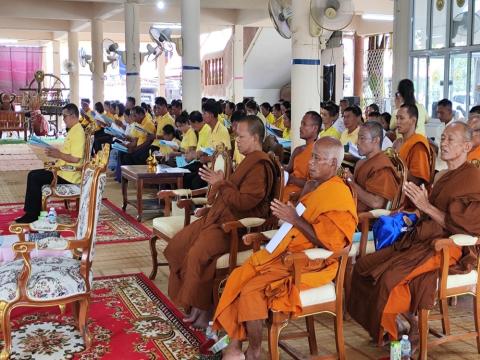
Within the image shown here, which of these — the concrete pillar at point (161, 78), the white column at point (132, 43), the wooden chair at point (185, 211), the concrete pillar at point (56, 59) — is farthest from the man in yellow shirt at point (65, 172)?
the concrete pillar at point (161, 78)

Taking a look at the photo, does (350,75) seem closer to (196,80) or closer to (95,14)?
(95,14)

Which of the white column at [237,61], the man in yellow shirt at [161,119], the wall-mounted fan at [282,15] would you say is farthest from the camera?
the white column at [237,61]

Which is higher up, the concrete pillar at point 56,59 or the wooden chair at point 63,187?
the concrete pillar at point 56,59

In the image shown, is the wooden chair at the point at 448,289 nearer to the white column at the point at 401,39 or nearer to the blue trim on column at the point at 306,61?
the blue trim on column at the point at 306,61

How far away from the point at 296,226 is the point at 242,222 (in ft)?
2.21

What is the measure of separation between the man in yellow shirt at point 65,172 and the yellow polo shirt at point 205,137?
1506 millimetres

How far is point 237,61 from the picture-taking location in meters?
18.1

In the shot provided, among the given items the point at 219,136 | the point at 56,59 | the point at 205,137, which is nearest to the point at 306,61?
the point at 219,136

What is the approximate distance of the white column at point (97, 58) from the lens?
1680 cm

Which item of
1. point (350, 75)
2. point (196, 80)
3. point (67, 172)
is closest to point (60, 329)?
point (67, 172)

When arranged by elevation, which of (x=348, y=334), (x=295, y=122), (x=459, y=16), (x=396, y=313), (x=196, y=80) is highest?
(x=459, y=16)

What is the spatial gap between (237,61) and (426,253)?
1547cm

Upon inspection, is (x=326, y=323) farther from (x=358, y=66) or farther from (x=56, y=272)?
(x=358, y=66)

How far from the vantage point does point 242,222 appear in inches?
139
